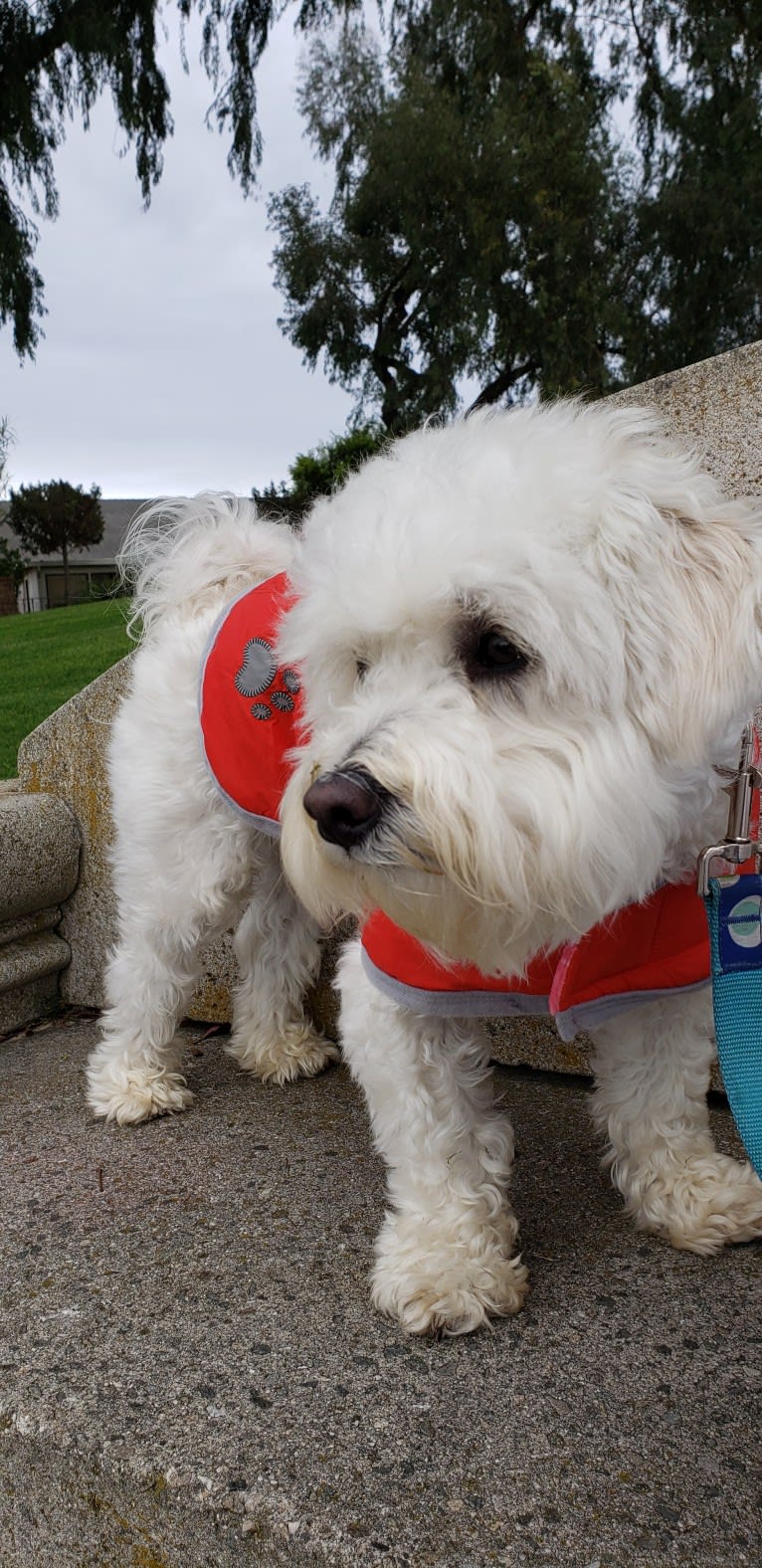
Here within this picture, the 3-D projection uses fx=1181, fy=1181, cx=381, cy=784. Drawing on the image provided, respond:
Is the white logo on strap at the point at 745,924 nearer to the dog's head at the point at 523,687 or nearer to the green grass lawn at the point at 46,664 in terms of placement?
the dog's head at the point at 523,687

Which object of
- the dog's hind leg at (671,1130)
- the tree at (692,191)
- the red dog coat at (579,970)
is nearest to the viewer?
the red dog coat at (579,970)

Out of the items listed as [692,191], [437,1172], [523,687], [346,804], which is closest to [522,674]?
[523,687]

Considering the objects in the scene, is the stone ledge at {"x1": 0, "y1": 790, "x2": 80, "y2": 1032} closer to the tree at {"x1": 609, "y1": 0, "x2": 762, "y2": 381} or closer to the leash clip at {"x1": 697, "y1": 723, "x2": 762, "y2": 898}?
the leash clip at {"x1": 697, "y1": 723, "x2": 762, "y2": 898}

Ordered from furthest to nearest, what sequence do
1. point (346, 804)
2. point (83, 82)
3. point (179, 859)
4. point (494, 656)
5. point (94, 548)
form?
point (94, 548) → point (83, 82) → point (179, 859) → point (494, 656) → point (346, 804)

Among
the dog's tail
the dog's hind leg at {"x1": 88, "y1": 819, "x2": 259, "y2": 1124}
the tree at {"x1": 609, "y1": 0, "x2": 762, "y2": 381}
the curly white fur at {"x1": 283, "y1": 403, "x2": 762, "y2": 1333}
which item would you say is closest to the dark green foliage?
the tree at {"x1": 609, "y1": 0, "x2": 762, "y2": 381}

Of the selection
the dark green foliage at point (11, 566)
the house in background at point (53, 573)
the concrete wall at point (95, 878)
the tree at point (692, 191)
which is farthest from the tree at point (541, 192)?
the house in background at point (53, 573)

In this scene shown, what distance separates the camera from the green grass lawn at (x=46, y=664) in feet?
25.7

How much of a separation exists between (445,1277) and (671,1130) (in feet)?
1.88

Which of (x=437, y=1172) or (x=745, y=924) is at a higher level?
(x=745, y=924)

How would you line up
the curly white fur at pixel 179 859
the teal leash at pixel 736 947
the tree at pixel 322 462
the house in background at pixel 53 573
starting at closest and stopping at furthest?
the teal leash at pixel 736 947, the curly white fur at pixel 179 859, the tree at pixel 322 462, the house in background at pixel 53 573

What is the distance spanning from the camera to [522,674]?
170 centimetres

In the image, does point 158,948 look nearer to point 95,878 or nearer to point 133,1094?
point 133,1094

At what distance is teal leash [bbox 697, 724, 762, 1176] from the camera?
170 cm

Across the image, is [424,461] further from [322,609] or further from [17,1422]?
[17,1422]
